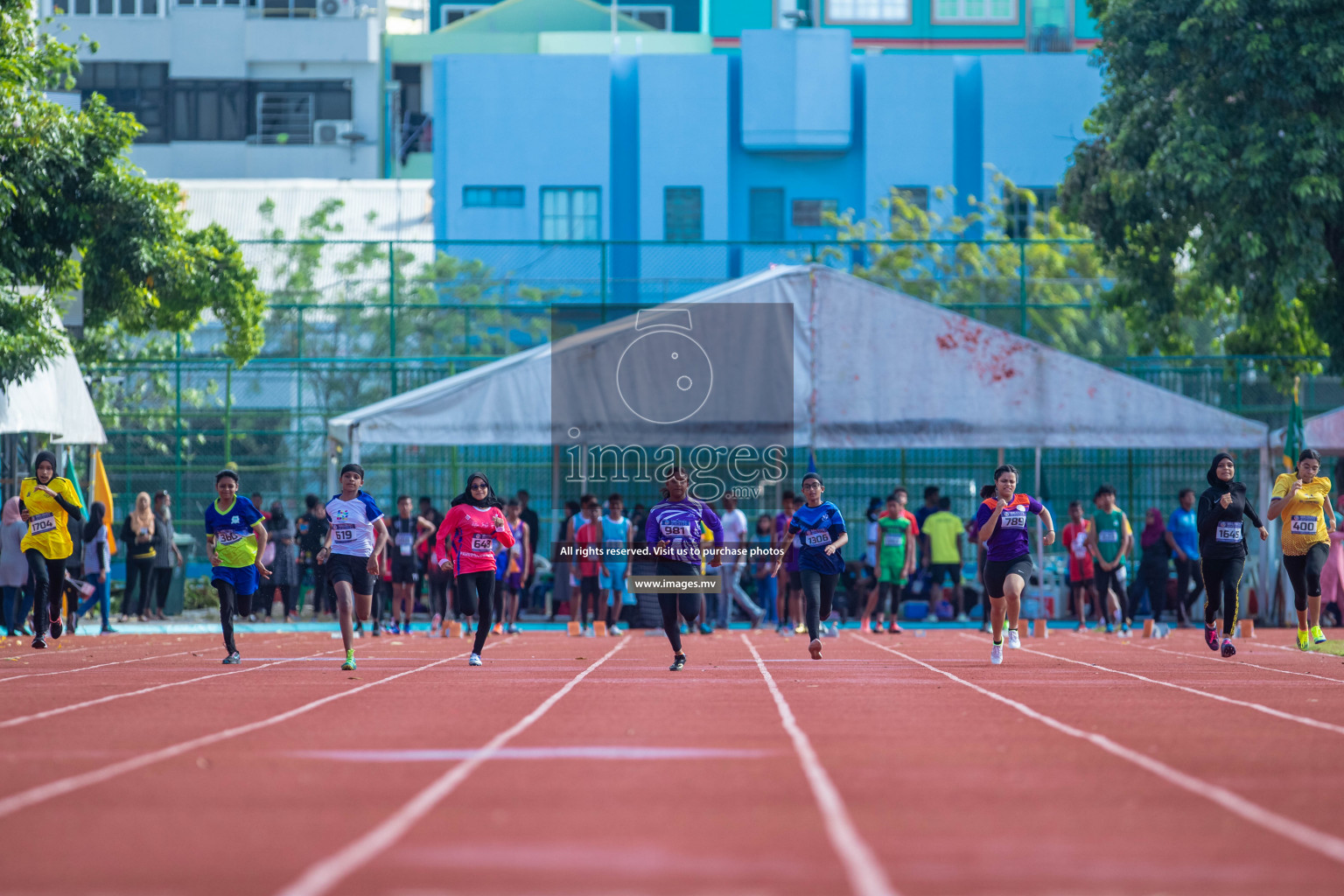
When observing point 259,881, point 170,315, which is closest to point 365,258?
point 170,315

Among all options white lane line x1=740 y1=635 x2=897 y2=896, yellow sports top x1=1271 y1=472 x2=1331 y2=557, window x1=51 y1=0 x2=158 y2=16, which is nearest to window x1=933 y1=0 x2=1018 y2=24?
window x1=51 y1=0 x2=158 y2=16

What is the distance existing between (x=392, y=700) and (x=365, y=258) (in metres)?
19.8

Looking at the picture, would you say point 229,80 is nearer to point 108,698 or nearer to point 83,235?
point 83,235

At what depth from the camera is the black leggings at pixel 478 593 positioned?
14.8 m

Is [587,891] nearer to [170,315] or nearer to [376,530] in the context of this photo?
[376,530]

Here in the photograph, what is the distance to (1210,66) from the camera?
75.3 ft

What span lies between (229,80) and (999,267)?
2620 cm

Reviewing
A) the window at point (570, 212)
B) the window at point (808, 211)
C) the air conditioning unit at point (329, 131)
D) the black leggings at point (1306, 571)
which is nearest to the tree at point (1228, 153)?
the black leggings at point (1306, 571)

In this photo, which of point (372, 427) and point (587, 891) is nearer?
point (587, 891)

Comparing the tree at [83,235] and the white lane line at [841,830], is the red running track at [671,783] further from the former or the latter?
the tree at [83,235]

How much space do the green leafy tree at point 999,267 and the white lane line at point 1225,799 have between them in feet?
62.6

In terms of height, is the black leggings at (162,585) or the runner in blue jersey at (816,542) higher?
the runner in blue jersey at (816,542)

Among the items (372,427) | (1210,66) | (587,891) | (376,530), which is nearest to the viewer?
(587,891)

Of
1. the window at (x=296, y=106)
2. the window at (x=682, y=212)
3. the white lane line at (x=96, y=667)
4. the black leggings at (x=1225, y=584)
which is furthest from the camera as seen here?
the window at (x=296, y=106)
